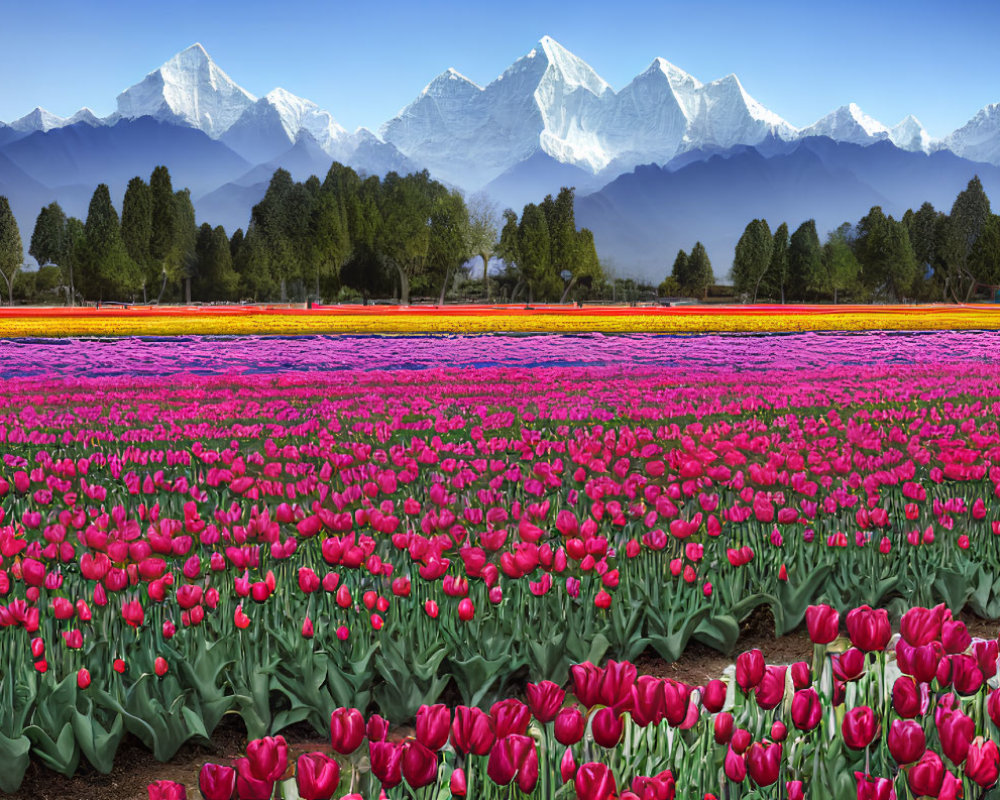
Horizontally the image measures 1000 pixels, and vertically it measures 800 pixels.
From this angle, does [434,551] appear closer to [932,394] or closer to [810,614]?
[810,614]

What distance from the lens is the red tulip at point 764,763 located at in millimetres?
1846

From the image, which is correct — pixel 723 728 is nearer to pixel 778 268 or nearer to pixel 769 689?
pixel 769 689

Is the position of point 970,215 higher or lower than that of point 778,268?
higher

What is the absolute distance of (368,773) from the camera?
2.30 m

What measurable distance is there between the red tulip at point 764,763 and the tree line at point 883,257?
89.6 meters

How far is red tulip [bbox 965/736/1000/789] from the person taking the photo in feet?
5.69

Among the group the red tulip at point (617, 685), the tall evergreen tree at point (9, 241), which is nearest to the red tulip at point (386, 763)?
the red tulip at point (617, 685)

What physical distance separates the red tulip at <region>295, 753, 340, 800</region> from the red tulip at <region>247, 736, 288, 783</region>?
62 millimetres

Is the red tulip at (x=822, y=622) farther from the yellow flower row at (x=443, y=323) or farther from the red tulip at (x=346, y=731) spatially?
the yellow flower row at (x=443, y=323)

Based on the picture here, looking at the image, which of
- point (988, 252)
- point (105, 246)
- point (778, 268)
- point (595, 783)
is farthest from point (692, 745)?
point (778, 268)

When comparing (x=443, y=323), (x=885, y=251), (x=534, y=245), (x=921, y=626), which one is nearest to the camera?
(x=921, y=626)

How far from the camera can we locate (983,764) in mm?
1735

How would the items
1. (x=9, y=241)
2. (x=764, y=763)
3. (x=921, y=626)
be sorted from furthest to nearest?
(x=9, y=241) → (x=921, y=626) → (x=764, y=763)

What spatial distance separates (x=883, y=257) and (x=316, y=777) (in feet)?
299
